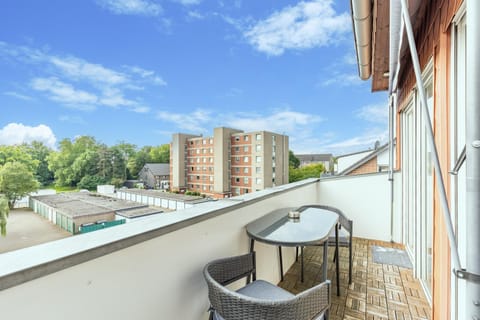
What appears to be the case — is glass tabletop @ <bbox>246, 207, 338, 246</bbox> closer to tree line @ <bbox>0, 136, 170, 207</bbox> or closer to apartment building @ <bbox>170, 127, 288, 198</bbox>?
tree line @ <bbox>0, 136, 170, 207</bbox>

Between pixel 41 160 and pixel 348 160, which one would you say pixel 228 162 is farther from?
pixel 348 160

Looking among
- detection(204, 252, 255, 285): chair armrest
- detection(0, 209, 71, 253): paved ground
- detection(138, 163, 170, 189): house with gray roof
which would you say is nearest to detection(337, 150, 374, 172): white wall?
detection(204, 252, 255, 285): chair armrest

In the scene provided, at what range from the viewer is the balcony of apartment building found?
0.64 m

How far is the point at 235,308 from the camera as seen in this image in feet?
3.19

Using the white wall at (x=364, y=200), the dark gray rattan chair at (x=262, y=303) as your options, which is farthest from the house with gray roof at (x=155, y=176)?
the dark gray rattan chair at (x=262, y=303)

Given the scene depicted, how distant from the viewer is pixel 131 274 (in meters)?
0.90

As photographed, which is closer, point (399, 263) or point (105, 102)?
point (399, 263)

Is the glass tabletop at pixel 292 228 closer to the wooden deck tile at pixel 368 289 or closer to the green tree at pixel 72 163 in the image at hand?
the wooden deck tile at pixel 368 289

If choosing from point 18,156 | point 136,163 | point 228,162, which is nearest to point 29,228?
point 18,156

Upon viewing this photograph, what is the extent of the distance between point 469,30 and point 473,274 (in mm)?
706

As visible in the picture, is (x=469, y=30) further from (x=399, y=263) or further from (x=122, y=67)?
(x=122, y=67)

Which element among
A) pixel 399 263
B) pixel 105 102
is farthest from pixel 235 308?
pixel 105 102

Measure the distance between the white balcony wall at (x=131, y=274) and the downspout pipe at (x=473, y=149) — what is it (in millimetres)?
1077

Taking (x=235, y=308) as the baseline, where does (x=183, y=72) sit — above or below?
above
